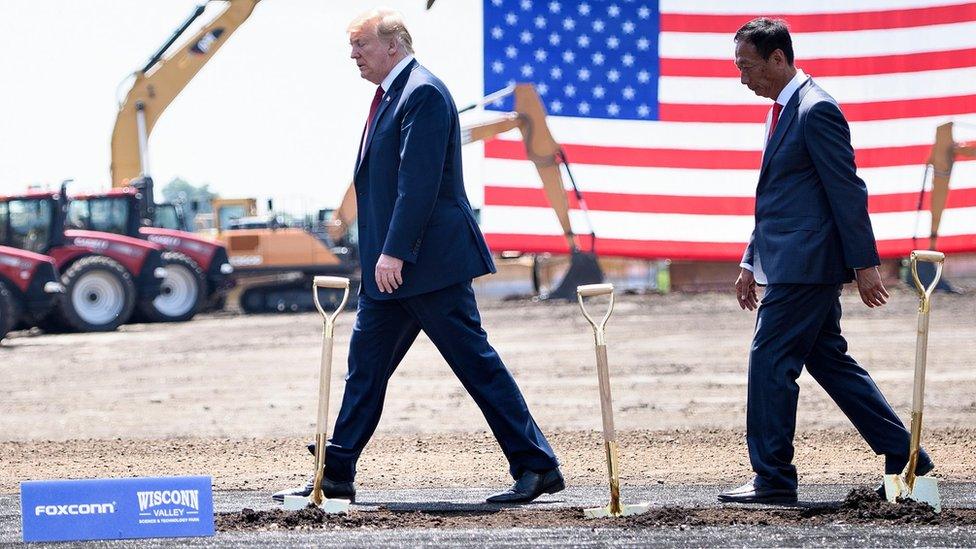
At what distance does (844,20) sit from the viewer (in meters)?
21.2

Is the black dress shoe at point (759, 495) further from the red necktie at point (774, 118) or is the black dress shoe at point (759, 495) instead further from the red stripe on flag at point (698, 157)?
the red stripe on flag at point (698, 157)

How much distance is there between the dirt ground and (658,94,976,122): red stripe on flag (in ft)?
9.32

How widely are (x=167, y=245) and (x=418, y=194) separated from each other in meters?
21.3

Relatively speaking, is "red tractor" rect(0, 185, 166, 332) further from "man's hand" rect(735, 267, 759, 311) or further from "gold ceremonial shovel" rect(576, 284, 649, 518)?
"gold ceremonial shovel" rect(576, 284, 649, 518)

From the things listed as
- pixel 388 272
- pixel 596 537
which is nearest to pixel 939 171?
pixel 388 272

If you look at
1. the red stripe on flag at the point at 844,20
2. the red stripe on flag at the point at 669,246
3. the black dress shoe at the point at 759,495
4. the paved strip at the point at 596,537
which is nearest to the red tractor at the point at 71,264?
the red stripe on flag at the point at 669,246

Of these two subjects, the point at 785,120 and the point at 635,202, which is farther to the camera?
the point at 635,202

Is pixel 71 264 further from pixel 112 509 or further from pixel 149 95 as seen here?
Answer: pixel 112 509

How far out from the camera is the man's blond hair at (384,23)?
5633 mm

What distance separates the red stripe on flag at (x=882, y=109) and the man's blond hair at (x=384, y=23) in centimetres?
1637

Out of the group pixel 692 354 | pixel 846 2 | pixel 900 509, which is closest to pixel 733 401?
pixel 692 354

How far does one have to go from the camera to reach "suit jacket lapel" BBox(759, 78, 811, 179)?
5.63 m

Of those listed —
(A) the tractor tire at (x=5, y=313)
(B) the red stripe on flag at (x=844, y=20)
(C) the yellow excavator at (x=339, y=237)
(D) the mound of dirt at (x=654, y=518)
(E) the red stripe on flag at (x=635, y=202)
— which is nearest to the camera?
(D) the mound of dirt at (x=654, y=518)

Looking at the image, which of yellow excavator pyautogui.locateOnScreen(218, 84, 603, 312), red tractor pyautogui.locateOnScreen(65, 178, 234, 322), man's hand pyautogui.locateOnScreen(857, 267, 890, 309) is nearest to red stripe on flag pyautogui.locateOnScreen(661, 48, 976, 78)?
yellow excavator pyautogui.locateOnScreen(218, 84, 603, 312)
